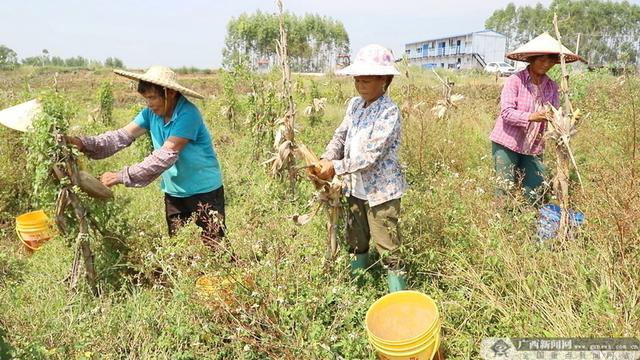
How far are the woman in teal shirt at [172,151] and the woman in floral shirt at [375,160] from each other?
2.70 ft

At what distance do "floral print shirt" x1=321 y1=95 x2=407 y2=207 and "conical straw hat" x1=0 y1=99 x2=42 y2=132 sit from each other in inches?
68.8

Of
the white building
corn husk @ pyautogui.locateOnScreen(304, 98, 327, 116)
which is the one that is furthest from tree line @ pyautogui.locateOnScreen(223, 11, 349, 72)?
the white building

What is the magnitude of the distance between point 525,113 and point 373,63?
57.3 inches

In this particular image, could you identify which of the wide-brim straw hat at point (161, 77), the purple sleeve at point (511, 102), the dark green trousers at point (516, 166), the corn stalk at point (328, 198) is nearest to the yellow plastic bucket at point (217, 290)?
the corn stalk at point (328, 198)

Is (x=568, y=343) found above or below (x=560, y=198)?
below

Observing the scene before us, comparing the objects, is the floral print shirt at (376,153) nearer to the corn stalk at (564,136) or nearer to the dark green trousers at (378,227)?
the dark green trousers at (378,227)

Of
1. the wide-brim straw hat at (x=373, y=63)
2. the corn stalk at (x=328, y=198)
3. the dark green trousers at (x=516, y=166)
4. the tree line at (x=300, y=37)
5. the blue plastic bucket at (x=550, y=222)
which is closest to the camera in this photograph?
the wide-brim straw hat at (x=373, y=63)

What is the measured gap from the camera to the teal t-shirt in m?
2.65

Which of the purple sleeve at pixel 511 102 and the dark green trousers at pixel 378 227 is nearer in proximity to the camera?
the dark green trousers at pixel 378 227

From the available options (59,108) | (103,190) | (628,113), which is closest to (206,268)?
(103,190)

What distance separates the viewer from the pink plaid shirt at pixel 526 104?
10.6 feet

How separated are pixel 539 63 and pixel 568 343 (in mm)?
2082

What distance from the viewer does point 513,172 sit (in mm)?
3346

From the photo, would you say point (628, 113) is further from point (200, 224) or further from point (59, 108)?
point (59, 108)
